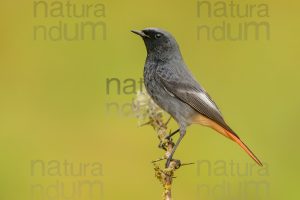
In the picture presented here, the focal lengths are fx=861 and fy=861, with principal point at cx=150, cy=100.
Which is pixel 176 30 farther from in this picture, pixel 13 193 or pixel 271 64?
pixel 13 193

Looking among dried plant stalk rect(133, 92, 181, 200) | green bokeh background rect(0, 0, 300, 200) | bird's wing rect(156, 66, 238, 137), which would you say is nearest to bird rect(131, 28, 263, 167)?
bird's wing rect(156, 66, 238, 137)

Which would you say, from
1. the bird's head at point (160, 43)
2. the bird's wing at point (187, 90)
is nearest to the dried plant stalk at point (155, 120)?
the bird's wing at point (187, 90)

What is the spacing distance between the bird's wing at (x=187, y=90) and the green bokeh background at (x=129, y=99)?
2609 mm

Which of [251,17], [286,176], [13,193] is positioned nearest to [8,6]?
[251,17]

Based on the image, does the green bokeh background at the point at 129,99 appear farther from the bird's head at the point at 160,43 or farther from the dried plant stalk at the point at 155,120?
the dried plant stalk at the point at 155,120

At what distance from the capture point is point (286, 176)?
32.7 ft

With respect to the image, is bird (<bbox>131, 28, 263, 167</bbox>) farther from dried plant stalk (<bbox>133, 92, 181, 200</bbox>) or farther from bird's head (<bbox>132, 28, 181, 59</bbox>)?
dried plant stalk (<bbox>133, 92, 181, 200</bbox>)

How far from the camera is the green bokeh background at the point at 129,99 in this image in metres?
9.95

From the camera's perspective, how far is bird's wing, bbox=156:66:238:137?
21.8ft

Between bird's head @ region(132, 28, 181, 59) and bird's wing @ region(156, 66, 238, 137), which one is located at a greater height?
bird's head @ region(132, 28, 181, 59)

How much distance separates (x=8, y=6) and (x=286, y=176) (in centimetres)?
628

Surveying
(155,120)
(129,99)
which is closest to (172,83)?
(155,120)

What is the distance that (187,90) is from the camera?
6801mm

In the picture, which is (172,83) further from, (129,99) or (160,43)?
(129,99)
